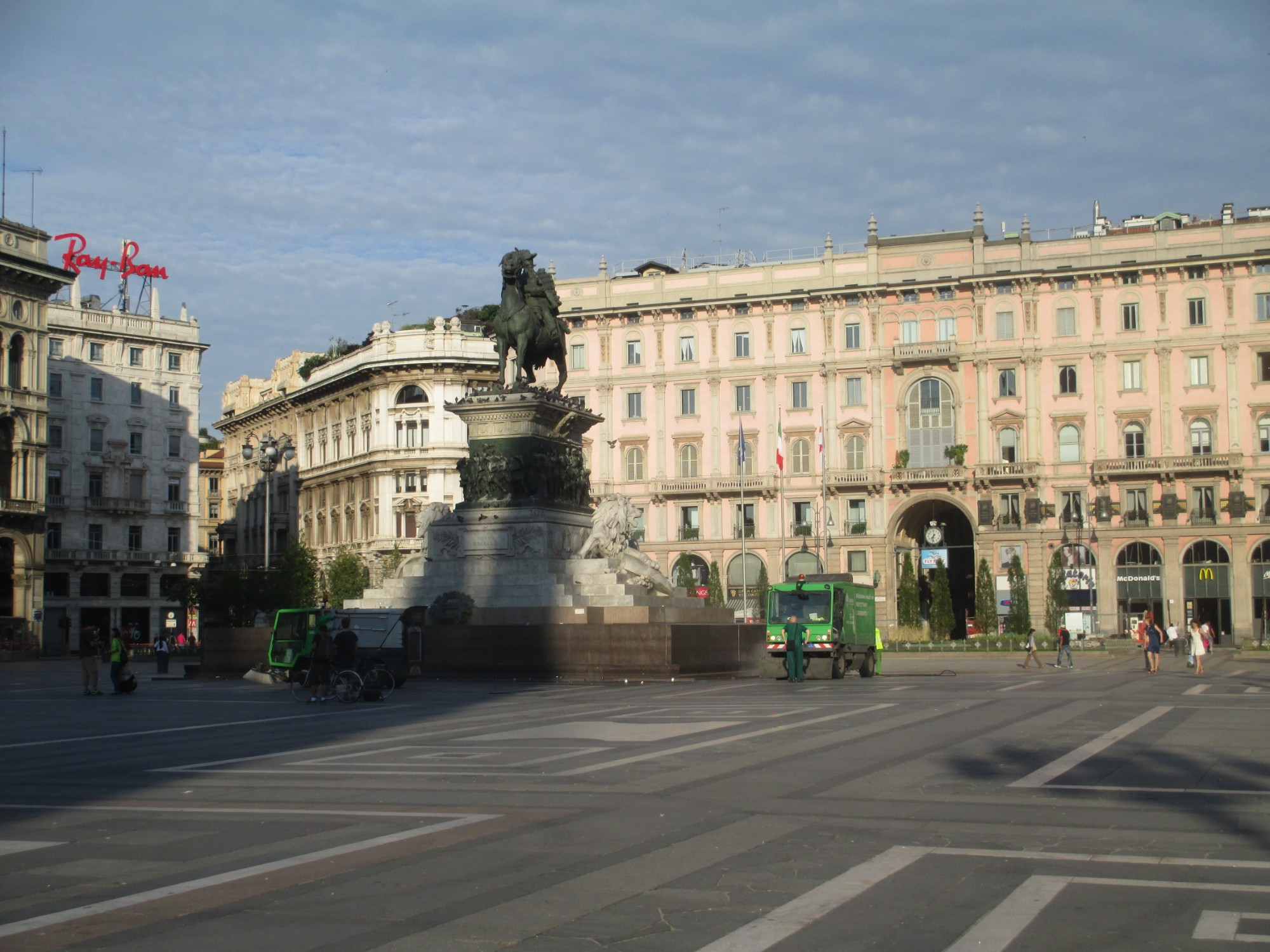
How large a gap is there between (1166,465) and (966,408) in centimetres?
1135

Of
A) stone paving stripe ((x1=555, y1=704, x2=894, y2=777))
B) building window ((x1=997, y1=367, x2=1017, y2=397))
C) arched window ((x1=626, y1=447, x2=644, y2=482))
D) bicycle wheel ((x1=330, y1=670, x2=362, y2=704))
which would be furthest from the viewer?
arched window ((x1=626, y1=447, x2=644, y2=482))

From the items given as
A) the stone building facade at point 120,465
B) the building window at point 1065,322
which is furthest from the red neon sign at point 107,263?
the building window at point 1065,322

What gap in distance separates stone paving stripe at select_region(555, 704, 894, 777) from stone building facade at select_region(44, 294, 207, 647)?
3153 inches

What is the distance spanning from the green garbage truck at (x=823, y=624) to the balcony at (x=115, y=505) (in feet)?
222

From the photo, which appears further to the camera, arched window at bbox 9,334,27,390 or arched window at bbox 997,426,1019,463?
arched window at bbox 997,426,1019,463

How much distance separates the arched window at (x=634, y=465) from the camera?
88688 mm

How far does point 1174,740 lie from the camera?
58.0 feet

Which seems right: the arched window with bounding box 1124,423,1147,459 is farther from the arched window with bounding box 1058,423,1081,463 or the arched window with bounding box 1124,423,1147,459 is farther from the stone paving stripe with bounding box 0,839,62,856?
the stone paving stripe with bounding box 0,839,62,856

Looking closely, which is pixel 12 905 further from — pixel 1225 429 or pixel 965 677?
pixel 1225 429

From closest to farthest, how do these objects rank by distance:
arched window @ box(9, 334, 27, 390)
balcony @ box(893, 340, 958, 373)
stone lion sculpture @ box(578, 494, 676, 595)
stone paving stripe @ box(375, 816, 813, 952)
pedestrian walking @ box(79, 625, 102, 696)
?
stone paving stripe @ box(375, 816, 813, 952) < pedestrian walking @ box(79, 625, 102, 696) < stone lion sculpture @ box(578, 494, 676, 595) < arched window @ box(9, 334, 27, 390) < balcony @ box(893, 340, 958, 373)

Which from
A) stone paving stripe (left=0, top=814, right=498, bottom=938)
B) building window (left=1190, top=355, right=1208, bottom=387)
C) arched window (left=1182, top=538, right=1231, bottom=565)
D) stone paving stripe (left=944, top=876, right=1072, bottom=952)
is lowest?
stone paving stripe (left=944, top=876, right=1072, bottom=952)

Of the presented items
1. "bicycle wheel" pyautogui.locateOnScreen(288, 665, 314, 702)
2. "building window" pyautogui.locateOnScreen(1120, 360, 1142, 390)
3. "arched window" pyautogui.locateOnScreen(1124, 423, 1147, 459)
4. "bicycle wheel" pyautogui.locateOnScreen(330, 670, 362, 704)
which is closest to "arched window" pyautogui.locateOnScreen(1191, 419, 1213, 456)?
"arched window" pyautogui.locateOnScreen(1124, 423, 1147, 459)

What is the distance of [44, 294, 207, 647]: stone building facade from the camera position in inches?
3691

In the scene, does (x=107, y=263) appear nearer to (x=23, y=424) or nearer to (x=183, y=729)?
(x=23, y=424)
